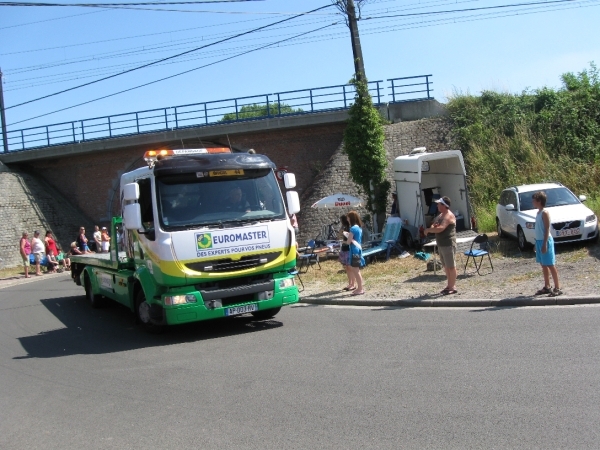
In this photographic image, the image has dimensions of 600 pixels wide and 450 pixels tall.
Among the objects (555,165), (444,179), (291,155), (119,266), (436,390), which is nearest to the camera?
(436,390)

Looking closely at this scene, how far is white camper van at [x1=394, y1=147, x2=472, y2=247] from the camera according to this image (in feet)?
64.4

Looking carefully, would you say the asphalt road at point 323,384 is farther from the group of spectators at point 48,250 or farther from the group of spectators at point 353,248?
the group of spectators at point 48,250

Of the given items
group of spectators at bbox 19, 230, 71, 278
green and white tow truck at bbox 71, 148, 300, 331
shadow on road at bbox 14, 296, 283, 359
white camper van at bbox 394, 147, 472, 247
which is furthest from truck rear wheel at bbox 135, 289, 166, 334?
group of spectators at bbox 19, 230, 71, 278

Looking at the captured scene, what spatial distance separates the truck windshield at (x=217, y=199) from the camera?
10258mm

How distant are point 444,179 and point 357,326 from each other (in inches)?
460

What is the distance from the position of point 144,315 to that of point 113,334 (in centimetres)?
107

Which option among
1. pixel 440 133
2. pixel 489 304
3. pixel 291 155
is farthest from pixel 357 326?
pixel 291 155

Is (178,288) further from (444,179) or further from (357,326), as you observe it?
(444,179)

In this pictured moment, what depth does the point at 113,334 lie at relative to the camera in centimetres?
→ 1168

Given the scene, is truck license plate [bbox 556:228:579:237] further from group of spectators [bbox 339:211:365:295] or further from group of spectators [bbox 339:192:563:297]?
group of spectators [bbox 339:211:365:295]

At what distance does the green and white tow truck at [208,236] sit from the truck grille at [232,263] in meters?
0.02

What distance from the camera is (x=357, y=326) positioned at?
410 inches

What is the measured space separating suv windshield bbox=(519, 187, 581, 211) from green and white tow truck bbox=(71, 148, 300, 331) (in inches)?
335

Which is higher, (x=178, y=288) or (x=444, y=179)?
(x=444, y=179)
